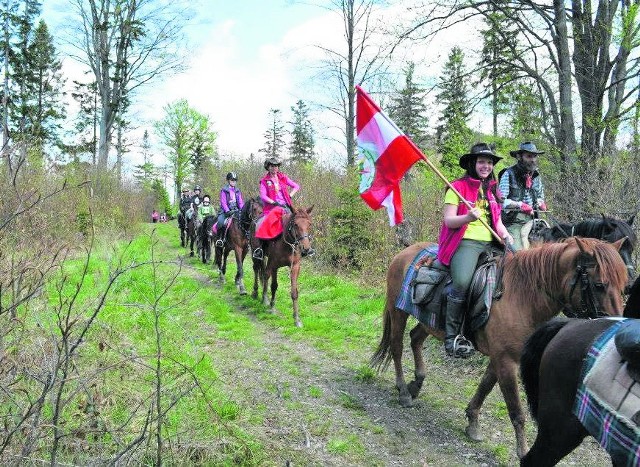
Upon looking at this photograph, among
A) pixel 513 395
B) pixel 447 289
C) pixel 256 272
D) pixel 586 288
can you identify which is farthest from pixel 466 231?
pixel 256 272

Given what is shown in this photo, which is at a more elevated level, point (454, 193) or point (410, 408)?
point (454, 193)

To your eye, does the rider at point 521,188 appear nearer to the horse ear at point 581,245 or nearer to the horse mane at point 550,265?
the horse mane at point 550,265

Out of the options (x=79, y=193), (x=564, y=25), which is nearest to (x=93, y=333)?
(x=564, y=25)

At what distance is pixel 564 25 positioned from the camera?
33.2ft

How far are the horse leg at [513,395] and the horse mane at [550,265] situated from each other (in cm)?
60

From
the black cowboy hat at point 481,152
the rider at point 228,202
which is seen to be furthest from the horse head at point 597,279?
the rider at point 228,202

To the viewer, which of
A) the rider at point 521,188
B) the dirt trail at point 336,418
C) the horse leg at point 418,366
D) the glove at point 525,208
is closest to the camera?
the dirt trail at point 336,418

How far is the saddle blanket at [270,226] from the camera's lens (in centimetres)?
953

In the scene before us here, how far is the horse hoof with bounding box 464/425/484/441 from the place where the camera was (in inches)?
178

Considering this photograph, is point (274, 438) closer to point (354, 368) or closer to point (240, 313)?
point (354, 368)

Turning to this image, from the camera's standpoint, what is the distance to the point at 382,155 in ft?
17.3

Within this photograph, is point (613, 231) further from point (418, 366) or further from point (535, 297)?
point (418, 366)

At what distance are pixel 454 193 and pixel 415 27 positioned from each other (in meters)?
8.04

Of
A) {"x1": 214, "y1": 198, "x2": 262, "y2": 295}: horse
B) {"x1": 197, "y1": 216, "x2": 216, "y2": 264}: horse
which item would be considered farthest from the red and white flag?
{"x1": 197, "y1": 216, "x2": 216, "y2": 264}: horse
